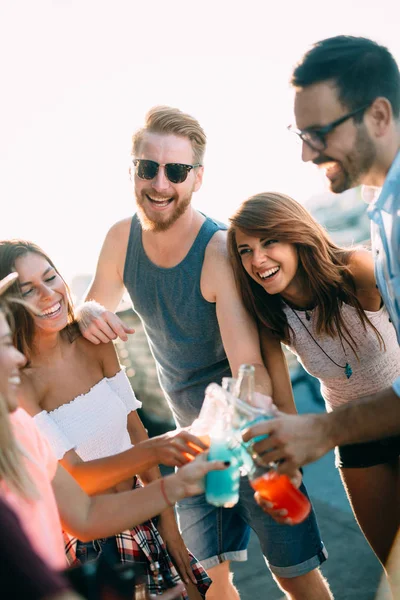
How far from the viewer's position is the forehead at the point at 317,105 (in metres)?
2.22

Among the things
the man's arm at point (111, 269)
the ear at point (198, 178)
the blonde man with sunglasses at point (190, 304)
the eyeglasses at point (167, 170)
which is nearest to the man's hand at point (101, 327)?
the blonde man with sunglasses at point (190, 304)

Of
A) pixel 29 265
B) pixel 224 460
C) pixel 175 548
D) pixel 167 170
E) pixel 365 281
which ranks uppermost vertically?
pixel 167 170

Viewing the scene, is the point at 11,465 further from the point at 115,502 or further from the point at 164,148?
the point at 164,148

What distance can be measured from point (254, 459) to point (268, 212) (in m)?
1.13

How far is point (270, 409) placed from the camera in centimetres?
218

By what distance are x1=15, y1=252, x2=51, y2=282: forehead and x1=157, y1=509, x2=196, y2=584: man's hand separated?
1.16 meters

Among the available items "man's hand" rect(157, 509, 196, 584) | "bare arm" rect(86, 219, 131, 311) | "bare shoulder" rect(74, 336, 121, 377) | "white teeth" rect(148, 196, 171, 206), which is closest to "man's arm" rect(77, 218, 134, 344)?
"bare arm" rect(86, 219, 131, 311)

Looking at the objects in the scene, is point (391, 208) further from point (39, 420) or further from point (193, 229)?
point (39, 420)

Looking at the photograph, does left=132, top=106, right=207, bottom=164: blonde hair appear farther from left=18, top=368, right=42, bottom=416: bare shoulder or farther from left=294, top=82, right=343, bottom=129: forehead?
left=18, top=368, right=42, bottom=416: bare shoulder

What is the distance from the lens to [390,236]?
2.10 meters

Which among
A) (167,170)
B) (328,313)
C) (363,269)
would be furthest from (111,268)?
(363,269)

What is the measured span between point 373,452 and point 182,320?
3.48 ft

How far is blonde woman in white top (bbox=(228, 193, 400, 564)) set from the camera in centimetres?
272

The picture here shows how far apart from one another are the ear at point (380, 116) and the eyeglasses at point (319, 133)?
0.03 metres
